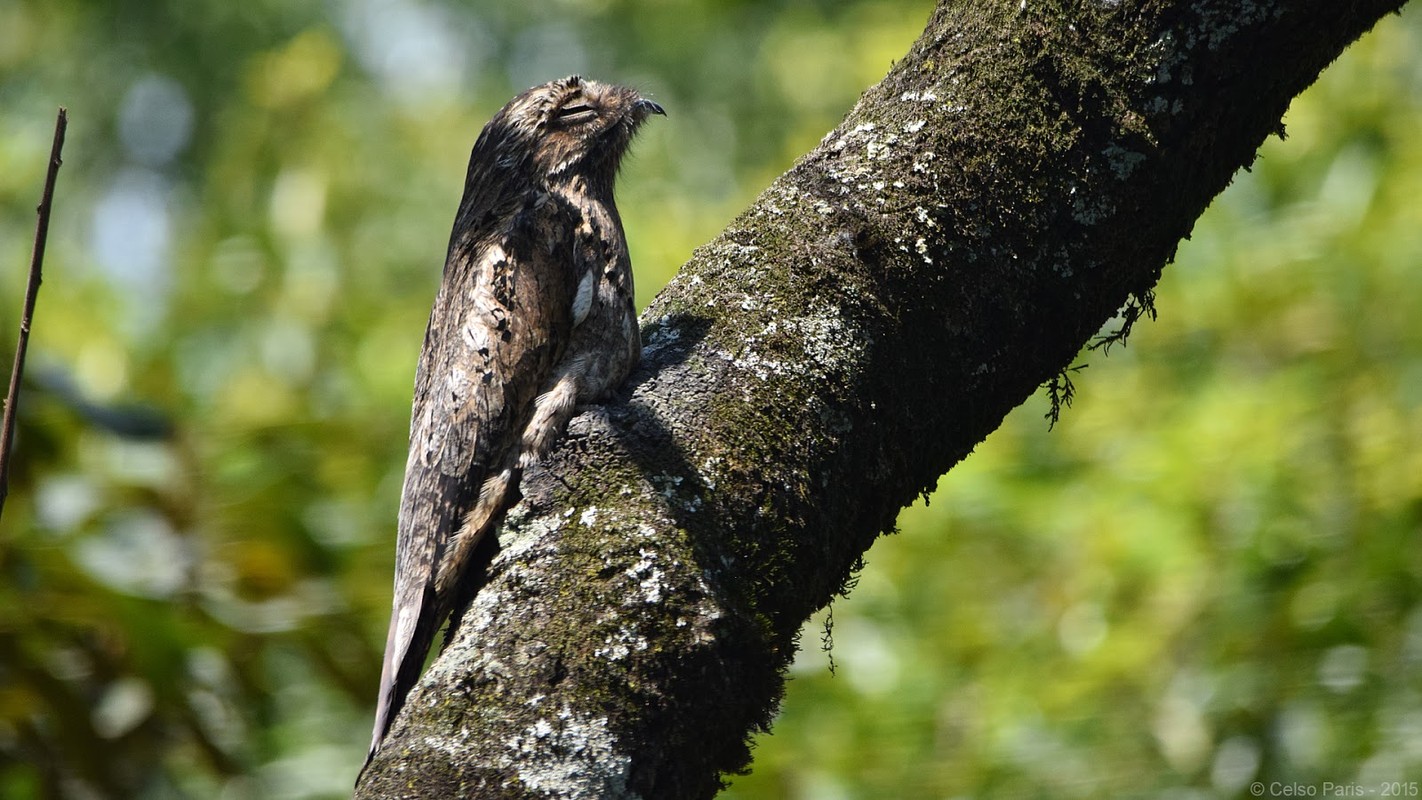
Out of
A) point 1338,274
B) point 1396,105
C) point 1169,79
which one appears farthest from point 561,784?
point 1396,105

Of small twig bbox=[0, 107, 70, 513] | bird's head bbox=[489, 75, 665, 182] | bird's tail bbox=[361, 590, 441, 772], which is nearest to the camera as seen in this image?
small twig bbox=[0, 107, 70, 513]

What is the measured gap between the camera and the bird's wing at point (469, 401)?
8.62 ft

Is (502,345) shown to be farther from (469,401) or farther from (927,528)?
(927,528)

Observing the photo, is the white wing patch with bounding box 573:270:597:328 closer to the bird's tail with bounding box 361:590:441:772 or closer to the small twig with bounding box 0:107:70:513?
the bird's tail with bounding box 361:590:441:772

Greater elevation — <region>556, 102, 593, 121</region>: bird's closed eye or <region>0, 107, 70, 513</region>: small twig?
<region>556, 102, 593, 121</region>: bird's closed eye

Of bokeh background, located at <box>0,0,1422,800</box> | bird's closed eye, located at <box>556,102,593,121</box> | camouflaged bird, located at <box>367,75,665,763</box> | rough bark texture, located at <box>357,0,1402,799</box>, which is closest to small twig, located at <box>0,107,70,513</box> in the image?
rough bark texture, located at <box>357,0,1402,799</box>

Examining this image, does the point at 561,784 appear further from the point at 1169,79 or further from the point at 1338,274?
the point at 1338,274

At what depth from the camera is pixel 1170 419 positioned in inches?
219

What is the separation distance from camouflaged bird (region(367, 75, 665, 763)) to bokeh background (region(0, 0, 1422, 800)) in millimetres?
639

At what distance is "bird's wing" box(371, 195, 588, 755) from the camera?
2627 mm

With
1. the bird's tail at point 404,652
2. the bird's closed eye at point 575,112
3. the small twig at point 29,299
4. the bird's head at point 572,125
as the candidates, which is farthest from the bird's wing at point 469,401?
the small twig at point 29,299

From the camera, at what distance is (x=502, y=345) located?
9.57 feet

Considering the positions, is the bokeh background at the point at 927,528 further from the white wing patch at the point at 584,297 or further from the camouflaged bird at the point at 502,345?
the white wing patch at the point at 584,297

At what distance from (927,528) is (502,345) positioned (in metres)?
3.03
